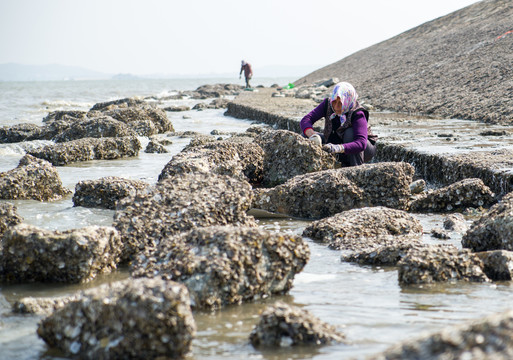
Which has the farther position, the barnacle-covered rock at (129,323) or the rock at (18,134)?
the rock at (18,134)

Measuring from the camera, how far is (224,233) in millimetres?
3426

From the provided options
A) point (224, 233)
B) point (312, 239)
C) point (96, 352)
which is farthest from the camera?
point (312, 239)

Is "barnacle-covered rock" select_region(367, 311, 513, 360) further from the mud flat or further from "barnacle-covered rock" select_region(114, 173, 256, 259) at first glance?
the mud flat

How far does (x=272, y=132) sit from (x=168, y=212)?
368cm

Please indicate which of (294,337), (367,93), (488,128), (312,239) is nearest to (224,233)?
(294,337)

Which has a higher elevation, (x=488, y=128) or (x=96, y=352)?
(x=488, y=128)

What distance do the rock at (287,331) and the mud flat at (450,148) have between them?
386cm

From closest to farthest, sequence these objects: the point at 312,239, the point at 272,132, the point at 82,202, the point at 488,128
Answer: the point at 312,239 → the point at 82,202 → the point at 272,132 → the point at 488,128

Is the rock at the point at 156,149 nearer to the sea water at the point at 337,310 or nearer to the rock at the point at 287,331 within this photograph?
the sea water at the point at 337,310

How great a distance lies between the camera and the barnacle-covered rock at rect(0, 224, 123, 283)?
3.82 meters

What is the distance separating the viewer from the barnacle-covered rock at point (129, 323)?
99.0 inches

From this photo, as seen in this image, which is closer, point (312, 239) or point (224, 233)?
point (224, 233)

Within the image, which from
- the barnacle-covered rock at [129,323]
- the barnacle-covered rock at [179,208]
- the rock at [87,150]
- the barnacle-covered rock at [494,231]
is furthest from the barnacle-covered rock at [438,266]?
the rock at [87,150]

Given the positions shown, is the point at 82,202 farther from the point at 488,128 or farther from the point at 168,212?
the point at 488,128
